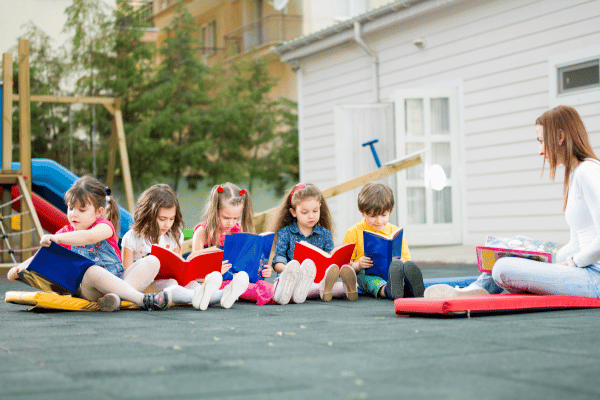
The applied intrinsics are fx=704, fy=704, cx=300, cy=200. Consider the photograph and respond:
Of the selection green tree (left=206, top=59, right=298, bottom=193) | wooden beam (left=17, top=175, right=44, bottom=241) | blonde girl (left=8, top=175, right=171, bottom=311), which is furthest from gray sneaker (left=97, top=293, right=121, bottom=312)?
green tree (left=206, top=59, right=298, bottom=193)

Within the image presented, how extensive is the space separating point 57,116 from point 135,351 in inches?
532

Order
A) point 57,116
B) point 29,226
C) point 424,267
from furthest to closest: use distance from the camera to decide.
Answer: point 57,116, point 29,226, point 424,267

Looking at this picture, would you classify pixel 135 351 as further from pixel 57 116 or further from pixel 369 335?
pixel 57 116

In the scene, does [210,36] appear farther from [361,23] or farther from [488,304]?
[488,304]

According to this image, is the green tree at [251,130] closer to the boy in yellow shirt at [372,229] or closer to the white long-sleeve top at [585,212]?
the boy in yellow shirt at [372,229]

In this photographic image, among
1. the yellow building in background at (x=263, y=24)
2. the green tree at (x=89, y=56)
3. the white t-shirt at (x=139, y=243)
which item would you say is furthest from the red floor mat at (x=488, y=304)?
the green tree at (x=89, y=56)

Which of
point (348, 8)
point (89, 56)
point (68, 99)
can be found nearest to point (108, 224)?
point (68, 99)

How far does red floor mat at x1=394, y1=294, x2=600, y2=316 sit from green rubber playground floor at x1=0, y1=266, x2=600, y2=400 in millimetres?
51

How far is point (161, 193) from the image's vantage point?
389 cm

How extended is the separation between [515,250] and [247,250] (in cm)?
143

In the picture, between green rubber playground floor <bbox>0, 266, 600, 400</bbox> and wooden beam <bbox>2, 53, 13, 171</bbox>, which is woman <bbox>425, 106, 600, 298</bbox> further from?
wooden beam <bbox>2, 53, 13, 171</bbox>

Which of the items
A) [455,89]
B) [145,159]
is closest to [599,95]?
[455,89]

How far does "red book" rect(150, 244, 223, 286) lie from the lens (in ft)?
11.8

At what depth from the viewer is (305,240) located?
14.2ft
